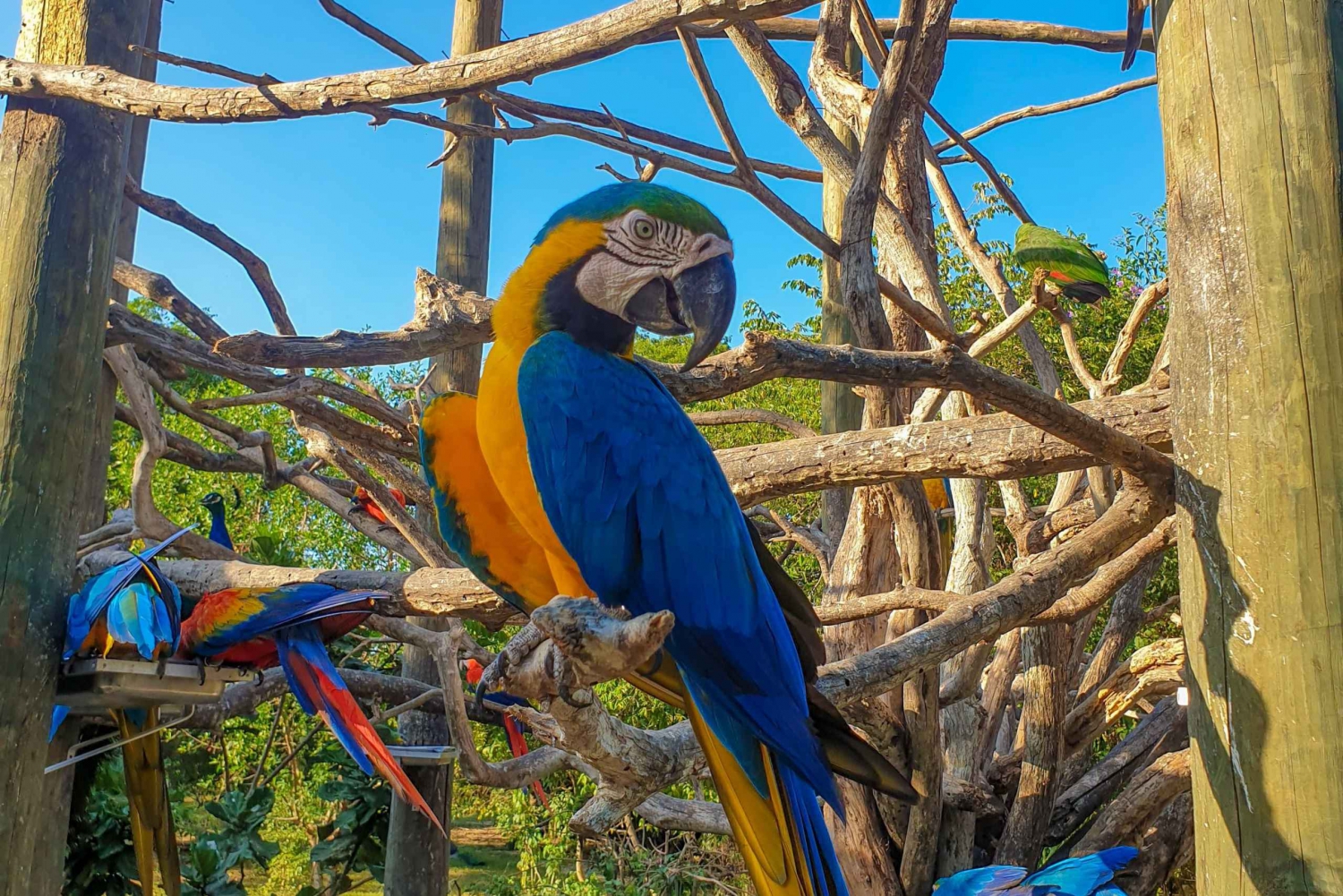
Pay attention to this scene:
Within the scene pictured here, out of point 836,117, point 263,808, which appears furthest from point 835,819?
point 263,808

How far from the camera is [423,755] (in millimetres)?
3662

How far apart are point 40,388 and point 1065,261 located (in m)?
3.37

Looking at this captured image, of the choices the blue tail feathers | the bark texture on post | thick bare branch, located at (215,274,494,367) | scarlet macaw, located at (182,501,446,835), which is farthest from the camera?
the bark texture on post

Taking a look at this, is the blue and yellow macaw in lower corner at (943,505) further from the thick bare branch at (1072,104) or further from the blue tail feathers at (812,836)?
the blue tail feathers at (812,836)

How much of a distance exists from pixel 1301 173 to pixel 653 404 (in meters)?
1.04

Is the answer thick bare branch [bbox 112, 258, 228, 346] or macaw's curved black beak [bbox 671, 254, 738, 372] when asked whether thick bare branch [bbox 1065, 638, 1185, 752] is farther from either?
thick bare branch [bbox 112, 258, 228, 346]

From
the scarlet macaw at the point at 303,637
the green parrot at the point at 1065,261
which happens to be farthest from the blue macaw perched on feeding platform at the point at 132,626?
the green parrot at the point at 1065,261

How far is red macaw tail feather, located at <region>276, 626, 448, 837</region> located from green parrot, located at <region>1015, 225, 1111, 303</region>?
112 inches

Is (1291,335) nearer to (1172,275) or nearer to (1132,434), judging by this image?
(1172,275)

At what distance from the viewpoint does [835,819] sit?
2.88m

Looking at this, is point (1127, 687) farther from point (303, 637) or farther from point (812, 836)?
point (303, 637)

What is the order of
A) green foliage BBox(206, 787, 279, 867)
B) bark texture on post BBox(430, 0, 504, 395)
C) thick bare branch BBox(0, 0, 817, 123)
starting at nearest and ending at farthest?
thick bare branch BBox(0, 0, 817, 123) < bark texture on post BBox(430, 0, 504, 395) < green foliage BBox(206, 787, 279, 867)

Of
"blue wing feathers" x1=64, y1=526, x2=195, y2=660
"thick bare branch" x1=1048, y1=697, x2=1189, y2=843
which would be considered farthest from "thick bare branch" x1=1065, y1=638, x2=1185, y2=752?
"blue wing feathers" x1=64, y1=526, x2=195, y2=660

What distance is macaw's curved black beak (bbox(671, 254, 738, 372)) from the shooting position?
1.35 meters
